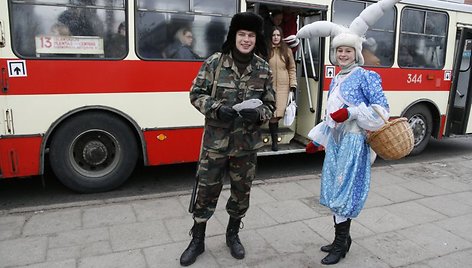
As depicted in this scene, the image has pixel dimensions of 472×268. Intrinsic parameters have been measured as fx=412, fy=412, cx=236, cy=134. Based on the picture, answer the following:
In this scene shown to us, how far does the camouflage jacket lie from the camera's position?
2.97 metres

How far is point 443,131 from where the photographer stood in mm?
7262

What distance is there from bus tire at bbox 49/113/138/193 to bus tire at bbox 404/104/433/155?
15.1 ft

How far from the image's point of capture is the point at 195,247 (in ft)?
10.6

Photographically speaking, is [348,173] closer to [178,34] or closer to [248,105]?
[248,105]

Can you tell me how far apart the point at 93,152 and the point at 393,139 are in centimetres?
333

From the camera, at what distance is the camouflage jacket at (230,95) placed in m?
2.97

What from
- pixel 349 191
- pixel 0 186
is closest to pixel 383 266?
pixel 349 191

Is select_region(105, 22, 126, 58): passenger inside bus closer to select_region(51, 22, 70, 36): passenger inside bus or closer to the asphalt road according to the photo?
select_region(51, 22, 70, 36): passenger inside bus

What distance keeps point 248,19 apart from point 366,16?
926 mm

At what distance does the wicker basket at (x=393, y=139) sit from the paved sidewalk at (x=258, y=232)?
0.97m

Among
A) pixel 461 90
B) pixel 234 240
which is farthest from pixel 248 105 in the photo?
pixel 461 90

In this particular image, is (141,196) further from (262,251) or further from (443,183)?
(443,183)

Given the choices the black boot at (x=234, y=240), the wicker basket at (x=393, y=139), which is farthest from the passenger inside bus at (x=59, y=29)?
the wicker basket at (x=393, y=139)

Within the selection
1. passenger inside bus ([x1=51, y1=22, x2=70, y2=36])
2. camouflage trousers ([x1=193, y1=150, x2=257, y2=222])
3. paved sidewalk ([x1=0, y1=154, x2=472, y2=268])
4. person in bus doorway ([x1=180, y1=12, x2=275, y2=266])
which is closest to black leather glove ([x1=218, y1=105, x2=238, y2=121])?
person in bus doorway ([x1=180, y1=12, x2=275, y2=266])
